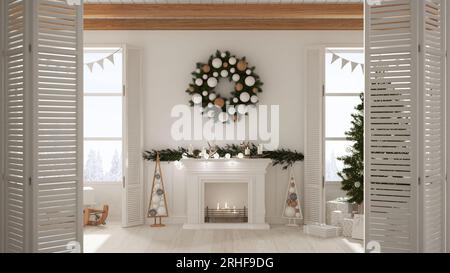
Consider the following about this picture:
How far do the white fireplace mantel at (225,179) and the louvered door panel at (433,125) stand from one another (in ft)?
11.1

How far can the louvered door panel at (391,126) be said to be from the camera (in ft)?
12.7

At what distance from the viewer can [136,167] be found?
746cm

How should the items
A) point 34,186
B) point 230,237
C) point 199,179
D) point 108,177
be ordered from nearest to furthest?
point 34,186 → point 230,237 → point 199,179 → point 108,177

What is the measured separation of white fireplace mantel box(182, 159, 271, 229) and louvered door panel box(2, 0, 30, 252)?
350 centimetres

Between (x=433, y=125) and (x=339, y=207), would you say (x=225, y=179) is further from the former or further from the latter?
(x=433, y=125)

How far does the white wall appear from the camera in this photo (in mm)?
7582

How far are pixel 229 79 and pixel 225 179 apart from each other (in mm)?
1518

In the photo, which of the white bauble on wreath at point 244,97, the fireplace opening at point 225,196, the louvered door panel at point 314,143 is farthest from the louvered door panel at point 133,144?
the louvered door panel at point 314,143

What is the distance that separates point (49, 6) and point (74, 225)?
5.67 ft

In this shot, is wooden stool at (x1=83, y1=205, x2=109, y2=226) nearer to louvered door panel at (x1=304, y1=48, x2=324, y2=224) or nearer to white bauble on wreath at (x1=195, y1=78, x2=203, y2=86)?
white bauble on wreath at (x1=195, y1=78, x2=203, y2=86)

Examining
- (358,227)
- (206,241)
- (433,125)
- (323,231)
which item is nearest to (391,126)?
(433,125)

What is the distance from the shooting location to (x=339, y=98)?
7602 mm

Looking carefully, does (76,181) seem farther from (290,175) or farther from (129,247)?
(290,175)

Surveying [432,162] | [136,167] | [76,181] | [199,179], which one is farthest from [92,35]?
[432,162]
